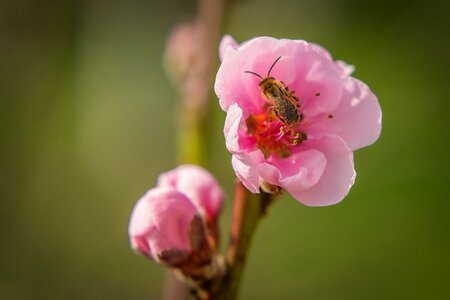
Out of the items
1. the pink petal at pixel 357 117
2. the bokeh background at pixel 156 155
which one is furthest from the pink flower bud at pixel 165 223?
the bokeh background at pixel 156 155

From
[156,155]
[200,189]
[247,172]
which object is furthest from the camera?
[156,155]

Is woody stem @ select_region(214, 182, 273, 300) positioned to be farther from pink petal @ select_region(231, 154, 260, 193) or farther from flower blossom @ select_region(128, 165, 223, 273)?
pink petal @ select_region(231, 154, 260, 193)

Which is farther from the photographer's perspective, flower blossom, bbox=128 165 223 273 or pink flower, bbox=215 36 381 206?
flower blossom, bbox=128 165 223 273

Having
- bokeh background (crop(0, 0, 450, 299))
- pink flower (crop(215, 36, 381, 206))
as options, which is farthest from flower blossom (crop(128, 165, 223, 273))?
bokeh background (crop(0, 0, 450, 299))

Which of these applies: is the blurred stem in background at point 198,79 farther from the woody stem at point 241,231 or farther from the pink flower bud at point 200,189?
the woody stem at point 241,231

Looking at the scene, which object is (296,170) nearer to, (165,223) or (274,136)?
(274,136)

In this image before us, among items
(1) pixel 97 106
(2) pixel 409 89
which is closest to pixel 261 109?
(2) pixel 409 89

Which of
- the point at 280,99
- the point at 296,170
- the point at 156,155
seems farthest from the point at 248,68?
the point at 156,155
